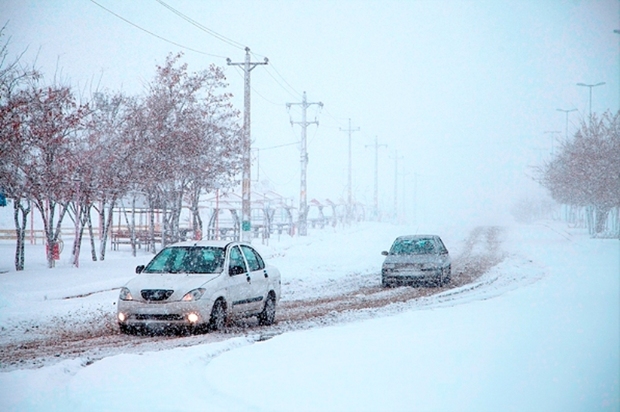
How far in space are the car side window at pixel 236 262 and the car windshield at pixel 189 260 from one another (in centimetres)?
18

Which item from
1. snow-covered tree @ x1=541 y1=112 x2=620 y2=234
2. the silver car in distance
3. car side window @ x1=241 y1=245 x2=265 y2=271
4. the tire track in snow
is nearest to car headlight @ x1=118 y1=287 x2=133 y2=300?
the tire track in snow

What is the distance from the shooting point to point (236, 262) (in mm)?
12656

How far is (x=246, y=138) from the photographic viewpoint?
25.6 m

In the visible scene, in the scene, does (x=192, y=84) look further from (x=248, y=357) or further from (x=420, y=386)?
(x=420, y=386)

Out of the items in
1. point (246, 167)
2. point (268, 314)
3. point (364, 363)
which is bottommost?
point (268, 314)

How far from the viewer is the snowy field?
6.76 m

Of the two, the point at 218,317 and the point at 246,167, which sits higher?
the point at 246,167

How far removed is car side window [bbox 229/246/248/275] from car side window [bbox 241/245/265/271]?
198 mm

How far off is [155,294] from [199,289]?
72 centimetres

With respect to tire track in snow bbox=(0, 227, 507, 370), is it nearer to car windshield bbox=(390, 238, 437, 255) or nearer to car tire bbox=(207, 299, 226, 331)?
car tire bbox=(207, 299, 226, 331)

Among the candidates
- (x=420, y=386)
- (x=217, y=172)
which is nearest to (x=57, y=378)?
(x=420, y=386)

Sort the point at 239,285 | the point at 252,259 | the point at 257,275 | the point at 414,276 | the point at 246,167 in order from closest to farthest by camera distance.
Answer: the point at 239,285 < the point at 257,275 < the point at 252,259 < the point at 414,276 < the point at 246,167

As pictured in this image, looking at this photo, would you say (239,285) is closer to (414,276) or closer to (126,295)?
(126,295)

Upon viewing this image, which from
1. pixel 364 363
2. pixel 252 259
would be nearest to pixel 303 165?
pixel 252 259
